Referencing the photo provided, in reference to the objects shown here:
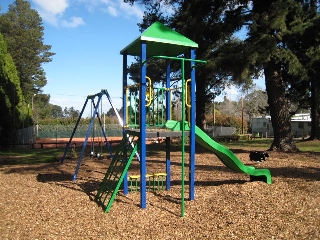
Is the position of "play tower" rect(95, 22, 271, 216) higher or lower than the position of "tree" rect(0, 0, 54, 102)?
lower

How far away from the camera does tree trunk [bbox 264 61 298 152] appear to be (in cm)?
1448

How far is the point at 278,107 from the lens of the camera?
14.6 metres

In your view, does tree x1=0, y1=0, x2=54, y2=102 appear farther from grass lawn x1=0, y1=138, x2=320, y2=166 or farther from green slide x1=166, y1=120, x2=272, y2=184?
green slide x1=166, y1=120, x2=272, y2=184

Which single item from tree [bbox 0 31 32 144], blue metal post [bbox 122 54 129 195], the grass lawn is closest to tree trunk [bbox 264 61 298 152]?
the grass lawn

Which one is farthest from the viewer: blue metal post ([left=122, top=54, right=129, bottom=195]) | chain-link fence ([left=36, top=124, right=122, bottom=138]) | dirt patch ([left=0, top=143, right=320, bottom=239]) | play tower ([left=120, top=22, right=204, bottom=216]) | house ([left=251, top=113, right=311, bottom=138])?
house ([left=251, top=113, right=311, bottom=138])

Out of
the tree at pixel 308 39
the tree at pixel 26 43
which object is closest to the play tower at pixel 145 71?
the tree at pixel 308 39

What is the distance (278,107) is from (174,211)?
10556 millimetres

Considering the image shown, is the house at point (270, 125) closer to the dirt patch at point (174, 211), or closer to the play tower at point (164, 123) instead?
the dirt patch at point (174, 211)

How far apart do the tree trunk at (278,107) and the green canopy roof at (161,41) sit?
8.49 meters

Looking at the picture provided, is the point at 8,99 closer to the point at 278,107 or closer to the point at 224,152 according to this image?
the point at 278,107

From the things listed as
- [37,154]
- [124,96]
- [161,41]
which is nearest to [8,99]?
[37,154]

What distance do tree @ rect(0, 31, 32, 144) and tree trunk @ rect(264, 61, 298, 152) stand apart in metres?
16.3

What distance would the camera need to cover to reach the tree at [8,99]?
2056cm

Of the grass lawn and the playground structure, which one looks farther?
the grass lawn
